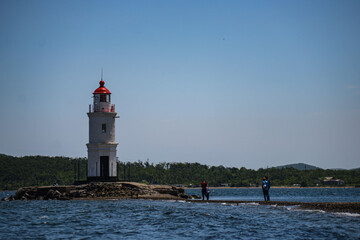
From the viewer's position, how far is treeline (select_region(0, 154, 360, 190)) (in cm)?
14762

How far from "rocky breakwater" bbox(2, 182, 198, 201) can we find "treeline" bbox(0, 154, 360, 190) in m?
72.3

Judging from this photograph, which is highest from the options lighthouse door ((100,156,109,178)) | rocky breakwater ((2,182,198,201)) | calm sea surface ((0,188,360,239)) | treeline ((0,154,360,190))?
treeline ((0,154,360,190))

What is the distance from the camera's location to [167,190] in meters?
53.9

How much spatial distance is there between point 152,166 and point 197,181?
842 inches

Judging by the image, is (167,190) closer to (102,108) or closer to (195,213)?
(102,108)

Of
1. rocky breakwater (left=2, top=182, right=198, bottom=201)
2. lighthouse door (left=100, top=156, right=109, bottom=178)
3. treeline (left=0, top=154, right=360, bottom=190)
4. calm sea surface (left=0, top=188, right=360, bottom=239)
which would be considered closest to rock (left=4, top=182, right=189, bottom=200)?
rocky breakwater (left=2, top=182, right=198, bottom=201)

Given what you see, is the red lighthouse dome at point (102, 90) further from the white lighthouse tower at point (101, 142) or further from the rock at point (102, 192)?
the rock at point (102, 192)

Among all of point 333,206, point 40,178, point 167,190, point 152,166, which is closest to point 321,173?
point 152,166

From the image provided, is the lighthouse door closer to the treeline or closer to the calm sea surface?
the calm sea surface

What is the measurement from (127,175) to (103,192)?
308 ft

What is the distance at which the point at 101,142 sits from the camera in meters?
52.5

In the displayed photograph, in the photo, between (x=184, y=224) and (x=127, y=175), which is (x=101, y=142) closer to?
(x=184, y=224)

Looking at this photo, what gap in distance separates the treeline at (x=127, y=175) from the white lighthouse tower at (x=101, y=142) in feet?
245

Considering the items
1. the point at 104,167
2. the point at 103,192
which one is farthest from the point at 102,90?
the point at 103,192
